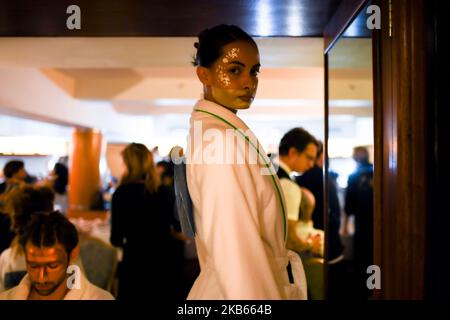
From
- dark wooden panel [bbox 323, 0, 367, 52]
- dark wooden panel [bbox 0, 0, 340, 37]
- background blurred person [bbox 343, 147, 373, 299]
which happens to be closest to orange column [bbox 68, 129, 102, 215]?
background blurred person [bbox 343, 147, 373, 299]

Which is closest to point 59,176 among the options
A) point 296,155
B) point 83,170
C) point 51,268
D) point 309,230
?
point 83,170

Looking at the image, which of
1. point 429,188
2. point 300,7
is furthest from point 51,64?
point 429,188

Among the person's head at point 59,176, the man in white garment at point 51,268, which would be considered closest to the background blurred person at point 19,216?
the man in white garment at point 51,268

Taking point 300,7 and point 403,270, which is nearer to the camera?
point 403,270

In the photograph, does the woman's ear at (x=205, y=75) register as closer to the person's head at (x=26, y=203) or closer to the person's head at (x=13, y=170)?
the person's head at (x=26, y=203)

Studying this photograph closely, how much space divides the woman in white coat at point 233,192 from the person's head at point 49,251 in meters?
0.76

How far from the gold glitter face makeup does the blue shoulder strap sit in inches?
6.0

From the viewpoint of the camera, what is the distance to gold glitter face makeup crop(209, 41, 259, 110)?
970 millimetres

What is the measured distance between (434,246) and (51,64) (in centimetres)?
193

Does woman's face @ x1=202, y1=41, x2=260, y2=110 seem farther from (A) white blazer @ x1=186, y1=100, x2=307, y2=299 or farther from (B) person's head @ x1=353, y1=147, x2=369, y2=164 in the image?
(B) person's head @ x1=353, y1=147, x2=369, y2=164

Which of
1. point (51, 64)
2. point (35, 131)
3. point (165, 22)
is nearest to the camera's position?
point (165, 22)
